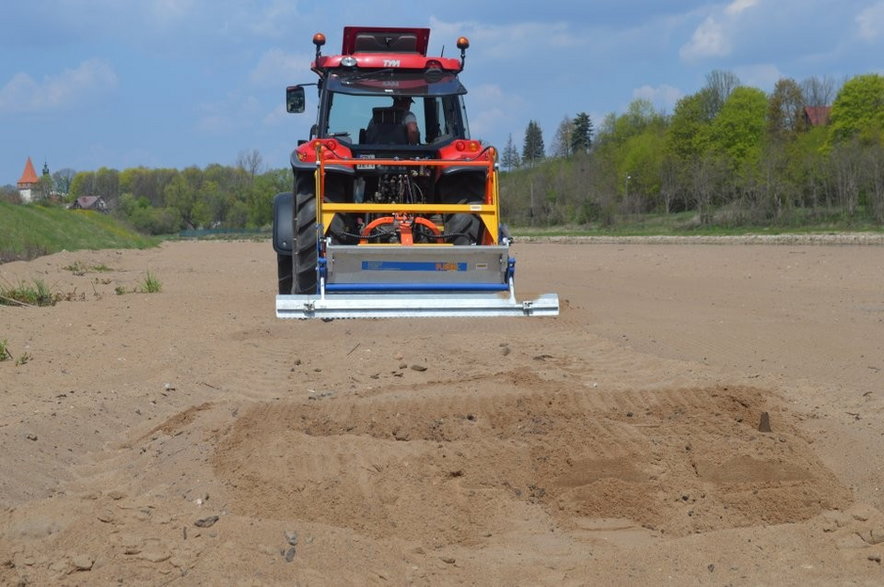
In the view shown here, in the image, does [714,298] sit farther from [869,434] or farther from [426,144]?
[869,434]

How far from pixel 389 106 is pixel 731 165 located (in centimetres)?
4598

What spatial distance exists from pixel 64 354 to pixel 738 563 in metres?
6.26

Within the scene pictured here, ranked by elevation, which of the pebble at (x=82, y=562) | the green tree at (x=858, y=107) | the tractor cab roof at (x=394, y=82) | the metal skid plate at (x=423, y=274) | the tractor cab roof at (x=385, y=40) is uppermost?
the green tree at (x=858, y=107)

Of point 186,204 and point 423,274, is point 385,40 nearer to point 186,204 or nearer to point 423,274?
point 423,274

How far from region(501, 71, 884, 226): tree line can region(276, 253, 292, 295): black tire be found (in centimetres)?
3203

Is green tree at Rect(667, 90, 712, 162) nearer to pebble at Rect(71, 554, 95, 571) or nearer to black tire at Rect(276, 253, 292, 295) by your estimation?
black tire at Rect(276, 253, 292, 295)

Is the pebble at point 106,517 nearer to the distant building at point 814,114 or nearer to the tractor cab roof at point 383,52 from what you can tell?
the tractor cab roof at point 383,52

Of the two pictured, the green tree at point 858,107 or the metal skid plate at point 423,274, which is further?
the green tree at point 858,107

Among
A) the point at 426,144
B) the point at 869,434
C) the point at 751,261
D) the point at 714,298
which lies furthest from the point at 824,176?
the point at 869,434

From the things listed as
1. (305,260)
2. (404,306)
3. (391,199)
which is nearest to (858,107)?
(391,199)

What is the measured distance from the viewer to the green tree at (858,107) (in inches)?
1987

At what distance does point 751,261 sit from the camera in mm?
23781

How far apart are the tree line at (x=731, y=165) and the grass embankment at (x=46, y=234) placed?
2674 cm

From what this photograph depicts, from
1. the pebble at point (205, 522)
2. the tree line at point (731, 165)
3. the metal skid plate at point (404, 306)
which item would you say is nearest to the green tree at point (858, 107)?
the tree line at point (731, 165)
